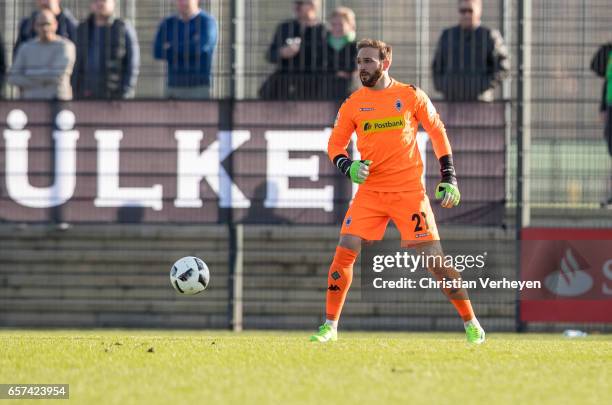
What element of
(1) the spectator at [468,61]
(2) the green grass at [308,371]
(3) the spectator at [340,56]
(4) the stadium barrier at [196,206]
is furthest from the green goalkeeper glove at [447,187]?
(3) the spectator at [340,56]

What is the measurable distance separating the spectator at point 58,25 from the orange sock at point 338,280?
6.56m

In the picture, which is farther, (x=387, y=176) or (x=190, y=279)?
(x=190, y=279)

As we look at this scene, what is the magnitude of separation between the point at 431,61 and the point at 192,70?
9.44 ft

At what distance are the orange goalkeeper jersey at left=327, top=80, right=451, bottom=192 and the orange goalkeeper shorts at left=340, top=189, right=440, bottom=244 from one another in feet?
0.26

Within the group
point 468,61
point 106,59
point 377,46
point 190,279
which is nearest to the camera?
point 377,46

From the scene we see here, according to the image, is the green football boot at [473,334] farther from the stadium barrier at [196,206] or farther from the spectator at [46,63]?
the spectator at [46,63]

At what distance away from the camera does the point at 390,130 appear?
11.0 metres

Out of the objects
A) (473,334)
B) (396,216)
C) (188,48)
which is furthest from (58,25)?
(473,334)

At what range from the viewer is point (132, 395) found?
7.79 metres

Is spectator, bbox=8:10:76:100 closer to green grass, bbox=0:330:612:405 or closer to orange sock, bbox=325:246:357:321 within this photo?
green grass, bbox=0:330:612:405

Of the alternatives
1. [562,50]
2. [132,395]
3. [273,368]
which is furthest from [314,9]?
[132,395]

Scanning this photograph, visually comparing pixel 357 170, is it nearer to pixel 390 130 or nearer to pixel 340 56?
pixel 390 130

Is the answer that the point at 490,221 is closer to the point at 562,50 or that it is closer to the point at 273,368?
the point at 562,50

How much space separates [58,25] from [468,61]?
499 cm
